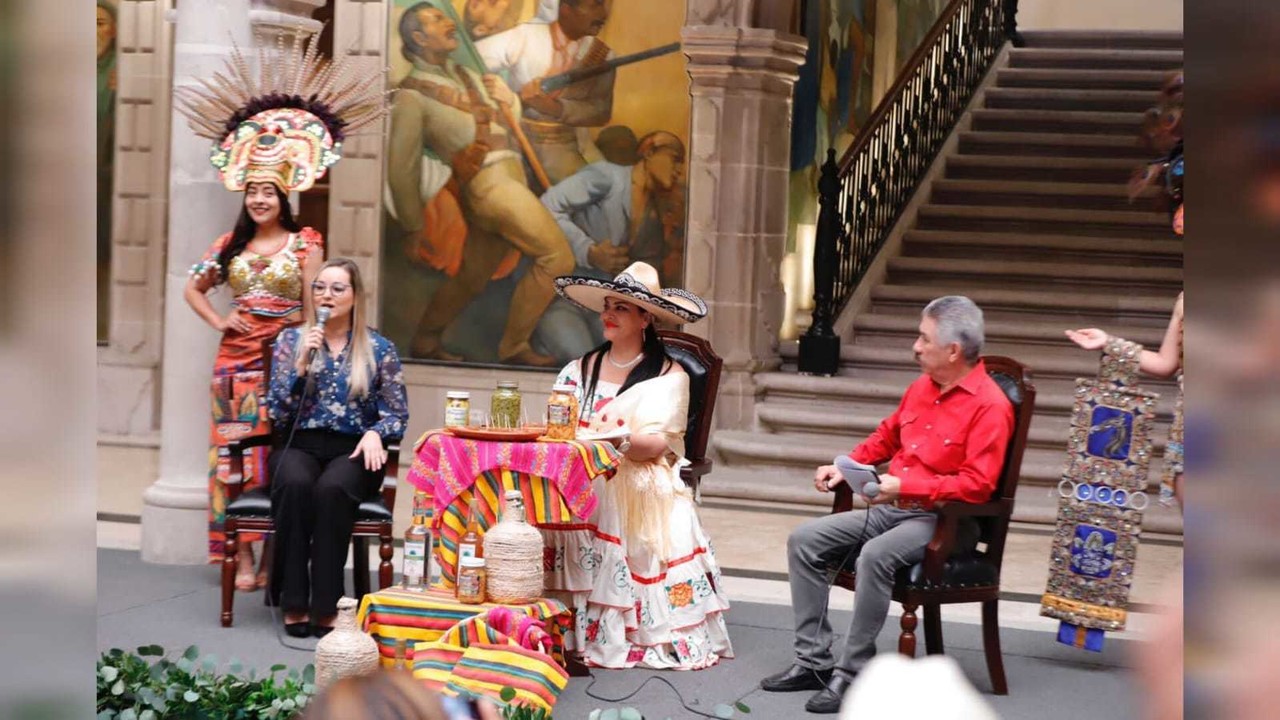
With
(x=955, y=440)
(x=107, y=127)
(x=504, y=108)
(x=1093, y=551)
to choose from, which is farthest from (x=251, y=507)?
(x=107, y=127)

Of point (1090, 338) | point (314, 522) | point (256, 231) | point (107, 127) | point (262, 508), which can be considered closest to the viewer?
point (1090, 338)

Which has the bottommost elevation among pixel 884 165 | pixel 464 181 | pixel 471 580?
pixel 471 580

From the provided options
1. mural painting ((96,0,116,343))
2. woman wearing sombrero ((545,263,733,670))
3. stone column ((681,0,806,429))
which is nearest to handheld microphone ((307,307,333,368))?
woman wearing sombrero ((545,263,733,670))

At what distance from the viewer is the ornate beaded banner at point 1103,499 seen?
5.09 meters

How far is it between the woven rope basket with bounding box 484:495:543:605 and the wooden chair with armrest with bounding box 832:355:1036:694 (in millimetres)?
972

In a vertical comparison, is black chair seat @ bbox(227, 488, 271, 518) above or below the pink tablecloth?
Result: below

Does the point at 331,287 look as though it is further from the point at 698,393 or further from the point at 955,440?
the point at 955,440

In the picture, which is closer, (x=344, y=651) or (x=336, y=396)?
(x=344, y=651)

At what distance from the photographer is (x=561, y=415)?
5117mm

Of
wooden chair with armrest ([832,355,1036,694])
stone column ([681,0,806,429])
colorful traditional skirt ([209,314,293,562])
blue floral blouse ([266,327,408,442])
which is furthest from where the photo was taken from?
stone column ([681,0,806,429])

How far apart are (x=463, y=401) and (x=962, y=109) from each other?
8.73 m

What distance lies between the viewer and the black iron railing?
403 inches

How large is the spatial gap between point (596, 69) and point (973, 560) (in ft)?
19.9

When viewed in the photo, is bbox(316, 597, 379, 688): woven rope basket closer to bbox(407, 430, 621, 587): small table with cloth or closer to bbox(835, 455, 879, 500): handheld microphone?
bbox(407, 430, 621, 587): small table with cloth
